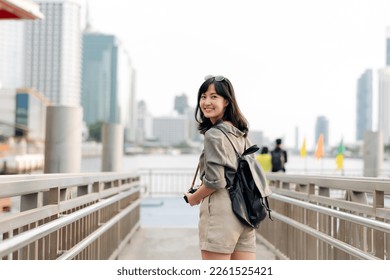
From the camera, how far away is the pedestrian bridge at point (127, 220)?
83.4 inches

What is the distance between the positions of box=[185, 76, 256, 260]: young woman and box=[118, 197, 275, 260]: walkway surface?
3.16m

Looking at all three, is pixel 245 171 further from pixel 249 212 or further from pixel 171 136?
pixel 171 136

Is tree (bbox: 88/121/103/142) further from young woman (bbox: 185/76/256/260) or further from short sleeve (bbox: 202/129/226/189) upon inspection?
short sleeve (bbox: 202/129/226/189)

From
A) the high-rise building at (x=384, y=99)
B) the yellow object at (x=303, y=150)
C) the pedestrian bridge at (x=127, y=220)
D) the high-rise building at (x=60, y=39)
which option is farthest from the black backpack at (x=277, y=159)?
the yellow object at (x=303, y=150)

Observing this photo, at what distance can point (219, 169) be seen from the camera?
6.35 ft

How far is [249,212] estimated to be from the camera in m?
2.01

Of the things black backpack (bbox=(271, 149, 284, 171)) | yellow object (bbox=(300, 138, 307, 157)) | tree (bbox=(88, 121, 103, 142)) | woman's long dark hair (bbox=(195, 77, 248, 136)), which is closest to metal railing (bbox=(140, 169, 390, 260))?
woman's long dark hair (bbox=(195, 77, 248, 136))

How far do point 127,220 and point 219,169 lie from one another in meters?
4.09

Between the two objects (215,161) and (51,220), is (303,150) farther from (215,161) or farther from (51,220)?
(215,161)

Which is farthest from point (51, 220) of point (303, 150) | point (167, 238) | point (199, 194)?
point (303, 150)

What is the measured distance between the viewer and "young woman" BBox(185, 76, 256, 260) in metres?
1.94

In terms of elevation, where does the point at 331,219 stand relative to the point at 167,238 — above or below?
above

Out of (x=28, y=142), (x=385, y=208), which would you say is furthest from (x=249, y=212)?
(x=28, y=142)
